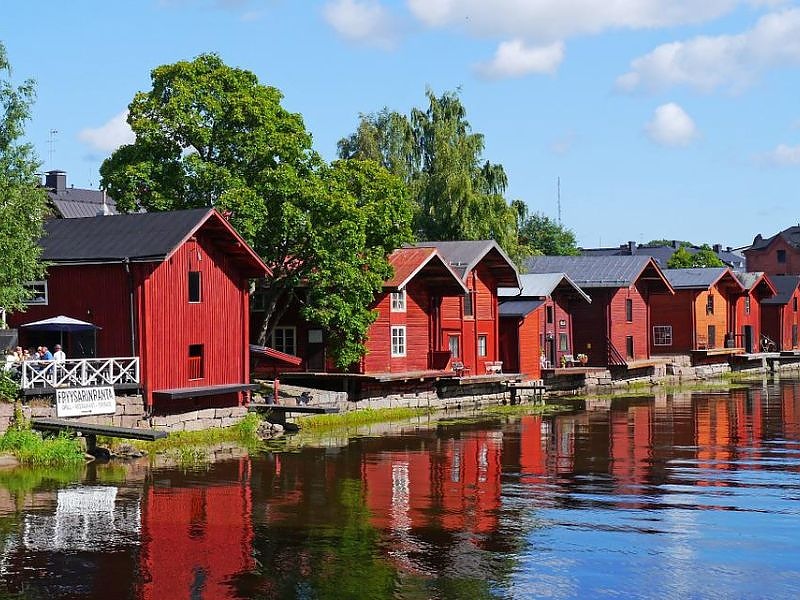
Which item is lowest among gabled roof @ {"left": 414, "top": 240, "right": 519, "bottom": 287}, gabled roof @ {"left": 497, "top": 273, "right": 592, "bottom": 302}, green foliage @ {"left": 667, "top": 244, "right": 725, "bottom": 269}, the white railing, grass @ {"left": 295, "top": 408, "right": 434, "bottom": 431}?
grass @ {"left": 295, "top": 408, "right": 434, "bottom": 431}

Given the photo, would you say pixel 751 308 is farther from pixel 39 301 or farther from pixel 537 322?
pixel 39 301

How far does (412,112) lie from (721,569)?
6205 centimetres

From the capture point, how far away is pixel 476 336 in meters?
61.8

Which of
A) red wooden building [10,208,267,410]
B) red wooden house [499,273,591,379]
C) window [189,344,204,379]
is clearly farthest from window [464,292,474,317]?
window [189,344,204,379]

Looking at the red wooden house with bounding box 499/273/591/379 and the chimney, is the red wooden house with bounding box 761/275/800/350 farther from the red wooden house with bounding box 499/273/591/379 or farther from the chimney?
the chimney

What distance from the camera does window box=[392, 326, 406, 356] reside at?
5575 cm

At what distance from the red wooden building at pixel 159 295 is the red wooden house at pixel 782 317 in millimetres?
68303

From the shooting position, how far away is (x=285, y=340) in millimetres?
54000

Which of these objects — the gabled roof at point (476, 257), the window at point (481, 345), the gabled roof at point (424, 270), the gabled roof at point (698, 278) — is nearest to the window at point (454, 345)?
the window at point (481, 345)

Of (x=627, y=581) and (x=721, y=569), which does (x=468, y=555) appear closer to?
(x=627, y=581)

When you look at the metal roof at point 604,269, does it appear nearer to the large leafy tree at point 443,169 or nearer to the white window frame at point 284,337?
the large leafy tree at point 443,169

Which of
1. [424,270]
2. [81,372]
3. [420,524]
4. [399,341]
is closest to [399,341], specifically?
[399,341]

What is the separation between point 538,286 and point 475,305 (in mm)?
7887

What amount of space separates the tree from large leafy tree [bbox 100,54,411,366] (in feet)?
24.6
